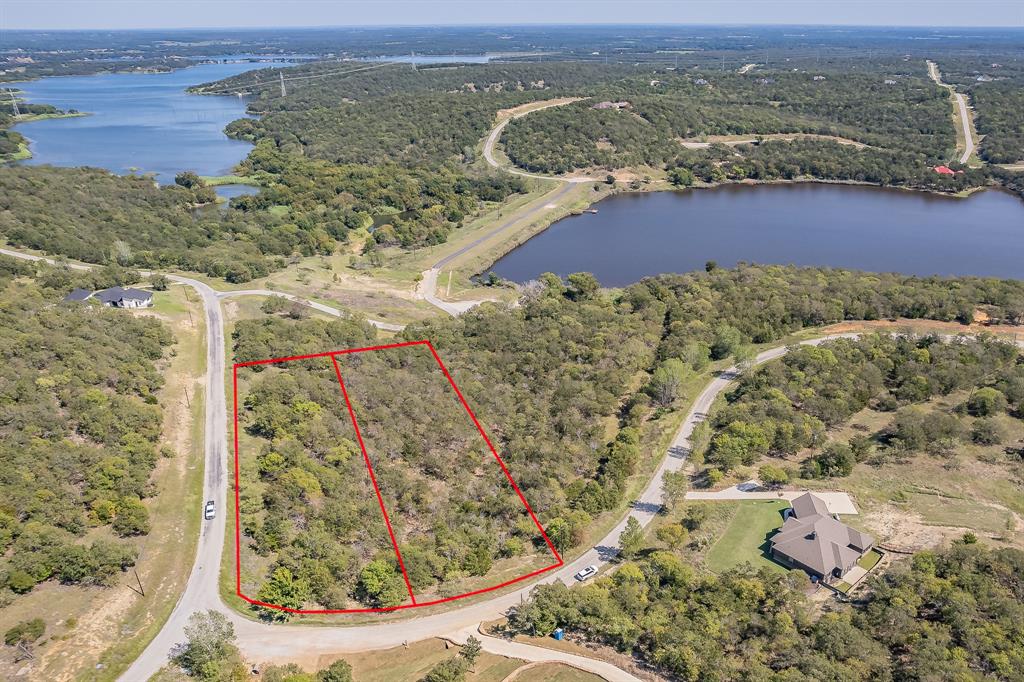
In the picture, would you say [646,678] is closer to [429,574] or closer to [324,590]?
[429,574]

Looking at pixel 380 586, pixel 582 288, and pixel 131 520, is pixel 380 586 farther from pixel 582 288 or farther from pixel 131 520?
pixel 582 288

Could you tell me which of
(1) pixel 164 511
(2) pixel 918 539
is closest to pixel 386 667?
(1) pixel 164 511

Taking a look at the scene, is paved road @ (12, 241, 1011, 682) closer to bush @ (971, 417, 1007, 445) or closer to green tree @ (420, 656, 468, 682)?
green tree @ (420, 656, 468, 682)

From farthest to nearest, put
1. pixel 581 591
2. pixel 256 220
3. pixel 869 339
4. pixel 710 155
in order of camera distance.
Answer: pixel 710 155 < pixel 256 220 < pixel 869 339 < pixel 581 591

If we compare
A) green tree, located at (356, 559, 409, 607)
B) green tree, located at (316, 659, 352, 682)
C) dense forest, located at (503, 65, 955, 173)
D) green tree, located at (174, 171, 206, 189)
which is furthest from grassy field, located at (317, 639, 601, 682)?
dense forest, located at (503, 65, 955, 173)

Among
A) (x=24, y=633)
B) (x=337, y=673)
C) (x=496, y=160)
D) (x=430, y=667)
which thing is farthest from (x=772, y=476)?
(x=496, y=160)

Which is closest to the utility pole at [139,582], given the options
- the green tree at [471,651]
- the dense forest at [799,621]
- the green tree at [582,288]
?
the green tree at [471,651]

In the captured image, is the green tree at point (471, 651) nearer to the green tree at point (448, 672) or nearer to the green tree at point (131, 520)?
the green tree at point (448, 672)
